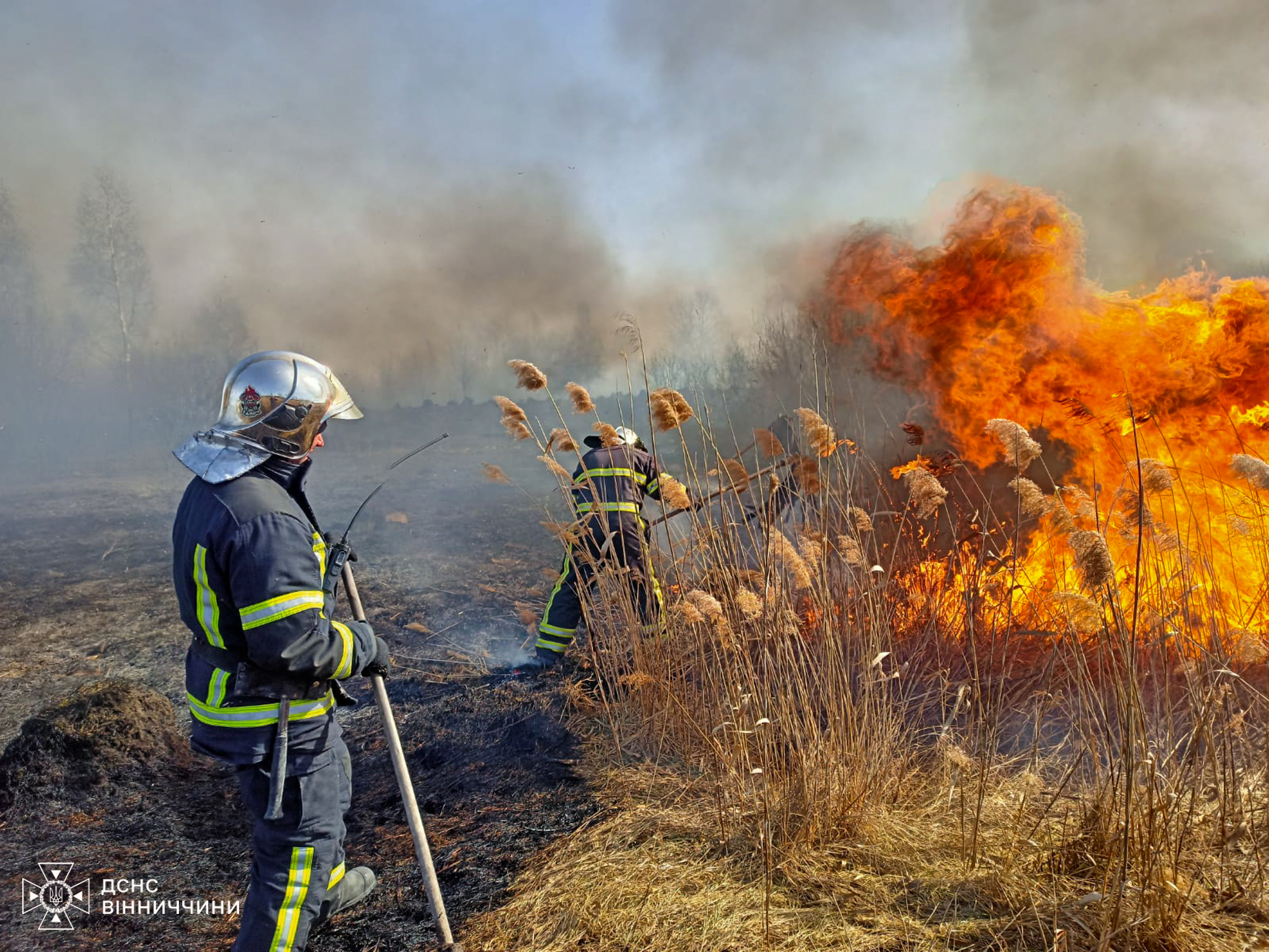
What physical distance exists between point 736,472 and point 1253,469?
1.88m

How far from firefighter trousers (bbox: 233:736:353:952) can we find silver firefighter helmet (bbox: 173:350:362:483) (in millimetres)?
1104

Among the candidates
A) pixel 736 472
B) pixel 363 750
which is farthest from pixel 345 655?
pixel 363 750

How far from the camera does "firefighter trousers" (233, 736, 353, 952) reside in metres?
2.44

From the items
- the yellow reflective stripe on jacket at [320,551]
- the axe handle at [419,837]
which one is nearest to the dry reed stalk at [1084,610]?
the axe handle at [419,837]

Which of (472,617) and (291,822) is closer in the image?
(291,822)

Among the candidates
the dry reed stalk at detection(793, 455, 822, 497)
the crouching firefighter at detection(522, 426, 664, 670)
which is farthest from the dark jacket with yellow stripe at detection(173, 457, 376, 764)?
the crouching firefighter at detection(522, 426, 664, 670)

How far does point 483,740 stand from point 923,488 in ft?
10.2

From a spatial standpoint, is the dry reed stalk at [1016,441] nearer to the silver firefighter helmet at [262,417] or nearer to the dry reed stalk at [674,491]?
the dry reed stalk at [674,491]

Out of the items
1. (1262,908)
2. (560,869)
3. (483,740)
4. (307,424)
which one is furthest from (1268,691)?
(483,740)

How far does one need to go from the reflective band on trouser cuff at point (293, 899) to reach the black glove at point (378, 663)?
0.63m

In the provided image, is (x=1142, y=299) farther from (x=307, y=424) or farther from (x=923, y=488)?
(x=307, y=424)

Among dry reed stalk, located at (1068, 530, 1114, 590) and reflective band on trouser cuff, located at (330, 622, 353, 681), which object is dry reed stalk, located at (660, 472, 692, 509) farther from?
dry reed stalk, located at (1068, 530, 1114, 590)

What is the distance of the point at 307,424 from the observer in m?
2.75

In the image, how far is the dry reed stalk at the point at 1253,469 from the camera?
2.02 m
